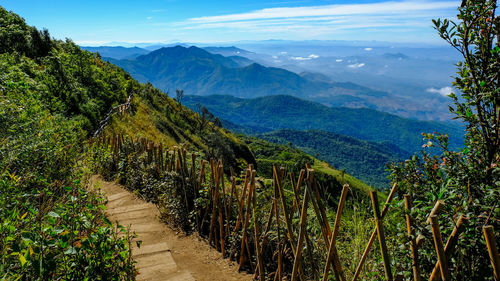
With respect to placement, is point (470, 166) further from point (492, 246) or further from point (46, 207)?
point (46, 207)

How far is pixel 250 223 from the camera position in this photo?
15.5ft

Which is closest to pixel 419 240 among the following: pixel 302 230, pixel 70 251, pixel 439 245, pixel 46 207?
pixel 439 245

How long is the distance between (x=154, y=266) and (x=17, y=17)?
28255 mm

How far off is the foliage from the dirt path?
302 cm

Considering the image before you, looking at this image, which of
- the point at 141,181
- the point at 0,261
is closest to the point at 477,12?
the point at 0,261

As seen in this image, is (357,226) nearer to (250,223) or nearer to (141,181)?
(250,223)

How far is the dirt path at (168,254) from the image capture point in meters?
4.60

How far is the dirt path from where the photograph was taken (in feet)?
15.1

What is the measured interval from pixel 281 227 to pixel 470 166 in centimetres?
254

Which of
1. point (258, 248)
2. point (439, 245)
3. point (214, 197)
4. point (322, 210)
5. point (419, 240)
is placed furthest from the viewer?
point (214, 197)

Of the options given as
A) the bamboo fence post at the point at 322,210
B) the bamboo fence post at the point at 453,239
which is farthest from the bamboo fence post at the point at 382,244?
the bamboo fence post at the point at 322,210

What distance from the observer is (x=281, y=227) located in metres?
4.25

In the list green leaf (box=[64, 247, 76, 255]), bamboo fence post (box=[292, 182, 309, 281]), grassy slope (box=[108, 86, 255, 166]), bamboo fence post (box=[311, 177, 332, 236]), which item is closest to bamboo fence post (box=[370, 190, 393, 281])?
bamboo fence post (box=[311, 177, 332, 236])

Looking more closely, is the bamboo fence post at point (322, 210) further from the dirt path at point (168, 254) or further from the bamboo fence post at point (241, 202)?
the dirt path at point (168, 254)
